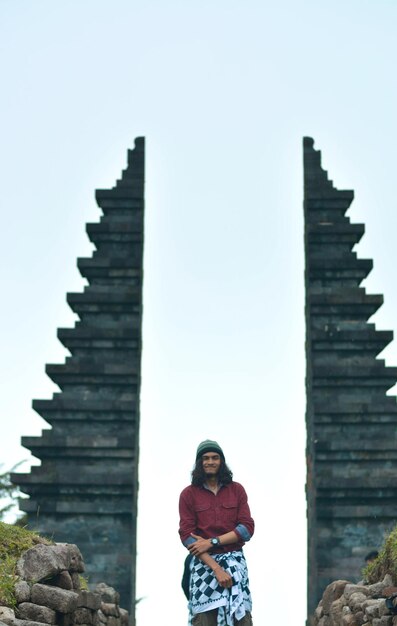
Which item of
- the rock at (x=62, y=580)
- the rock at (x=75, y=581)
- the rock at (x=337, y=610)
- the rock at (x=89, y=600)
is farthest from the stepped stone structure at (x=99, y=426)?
the rock at (x=62, y=580)

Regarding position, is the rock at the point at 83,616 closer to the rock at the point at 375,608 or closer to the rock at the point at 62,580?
the rock at the point at 62,580

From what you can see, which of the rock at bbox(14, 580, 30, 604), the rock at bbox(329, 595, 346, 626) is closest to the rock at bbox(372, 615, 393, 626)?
the rock at bbox(329, 595, 346, 626)

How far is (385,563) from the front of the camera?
14.5m

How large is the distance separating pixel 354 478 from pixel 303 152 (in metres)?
8.97

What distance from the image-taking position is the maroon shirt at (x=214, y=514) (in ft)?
38.5

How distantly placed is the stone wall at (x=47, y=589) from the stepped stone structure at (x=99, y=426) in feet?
48.1

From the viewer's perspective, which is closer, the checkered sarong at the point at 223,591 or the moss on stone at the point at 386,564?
the checkered sarong at the point at 223,591

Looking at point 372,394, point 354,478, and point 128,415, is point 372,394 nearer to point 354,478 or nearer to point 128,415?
point 354,478

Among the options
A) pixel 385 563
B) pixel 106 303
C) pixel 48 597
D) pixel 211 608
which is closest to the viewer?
pixel 211 608

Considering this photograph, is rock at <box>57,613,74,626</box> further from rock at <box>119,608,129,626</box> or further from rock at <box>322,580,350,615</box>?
rock at <box>119,608,129,626</box>

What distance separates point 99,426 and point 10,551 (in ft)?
56.2

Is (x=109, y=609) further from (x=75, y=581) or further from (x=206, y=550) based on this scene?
(x=206, y=550)

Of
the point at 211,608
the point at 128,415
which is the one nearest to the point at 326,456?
the point at 128,415

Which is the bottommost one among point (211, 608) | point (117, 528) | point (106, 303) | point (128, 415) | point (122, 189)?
point (211, 608)
